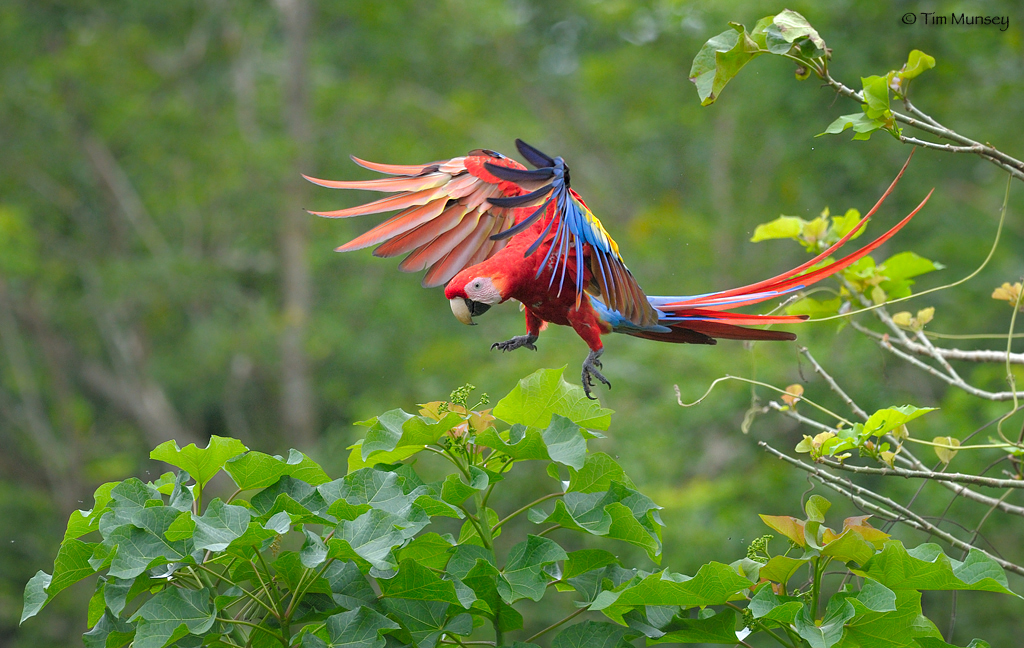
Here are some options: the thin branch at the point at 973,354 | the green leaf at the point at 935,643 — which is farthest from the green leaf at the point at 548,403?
the thin branch at the point at 973,354

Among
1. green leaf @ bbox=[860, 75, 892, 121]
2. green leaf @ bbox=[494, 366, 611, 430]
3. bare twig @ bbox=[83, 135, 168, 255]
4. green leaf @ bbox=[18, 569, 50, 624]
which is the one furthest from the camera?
bare twig @ bbox=[83, 135, 168, 255]

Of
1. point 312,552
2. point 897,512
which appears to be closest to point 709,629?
point 897,512

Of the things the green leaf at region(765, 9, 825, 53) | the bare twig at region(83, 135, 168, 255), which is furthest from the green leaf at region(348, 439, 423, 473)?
the bare twig at region(83, 135, 168, 255)

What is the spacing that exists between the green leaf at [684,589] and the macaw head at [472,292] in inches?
17.5

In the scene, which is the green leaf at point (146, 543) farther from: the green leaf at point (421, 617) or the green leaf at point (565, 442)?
the green leaf at point (565, 442)

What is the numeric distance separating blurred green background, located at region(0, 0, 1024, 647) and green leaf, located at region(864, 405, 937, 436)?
4133 mm

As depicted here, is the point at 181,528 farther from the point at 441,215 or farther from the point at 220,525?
the point at 441,215

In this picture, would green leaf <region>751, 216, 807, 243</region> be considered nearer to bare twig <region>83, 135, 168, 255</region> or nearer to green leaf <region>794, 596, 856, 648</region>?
green leaf <region>794, 596, 856, 648</region>

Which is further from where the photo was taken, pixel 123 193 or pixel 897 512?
pixel 123 193

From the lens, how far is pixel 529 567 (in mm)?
1188

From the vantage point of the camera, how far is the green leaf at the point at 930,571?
3.67ft

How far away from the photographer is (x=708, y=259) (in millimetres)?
6262

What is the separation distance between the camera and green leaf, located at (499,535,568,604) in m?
1.16

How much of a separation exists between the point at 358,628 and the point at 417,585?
86 mm
